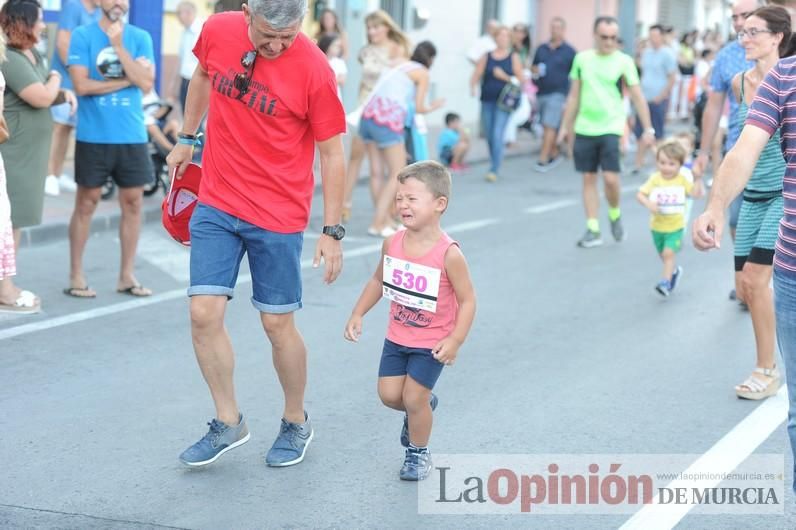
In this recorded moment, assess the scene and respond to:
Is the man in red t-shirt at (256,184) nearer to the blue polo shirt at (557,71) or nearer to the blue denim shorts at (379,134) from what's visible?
the blue denim shorts at (379,134)

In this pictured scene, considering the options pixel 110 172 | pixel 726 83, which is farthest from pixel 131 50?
pixel 726 83

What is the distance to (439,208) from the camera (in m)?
4.95

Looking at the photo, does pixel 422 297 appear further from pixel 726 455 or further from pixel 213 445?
pixel 726 455

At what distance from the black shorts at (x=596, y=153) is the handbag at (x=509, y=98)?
5104mm

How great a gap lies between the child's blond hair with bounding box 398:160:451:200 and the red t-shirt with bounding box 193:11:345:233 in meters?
0.33

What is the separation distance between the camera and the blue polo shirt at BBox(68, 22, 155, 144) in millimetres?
8008

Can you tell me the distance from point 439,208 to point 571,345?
288cm

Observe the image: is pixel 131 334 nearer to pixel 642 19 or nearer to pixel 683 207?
pixel 683 207

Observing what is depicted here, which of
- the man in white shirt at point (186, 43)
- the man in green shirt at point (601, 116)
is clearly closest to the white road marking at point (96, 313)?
the man in green shirt at point (601, 116)

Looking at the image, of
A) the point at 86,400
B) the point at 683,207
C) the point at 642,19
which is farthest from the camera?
the point at 642,19

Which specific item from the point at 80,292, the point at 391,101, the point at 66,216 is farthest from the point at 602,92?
the point at 80,292

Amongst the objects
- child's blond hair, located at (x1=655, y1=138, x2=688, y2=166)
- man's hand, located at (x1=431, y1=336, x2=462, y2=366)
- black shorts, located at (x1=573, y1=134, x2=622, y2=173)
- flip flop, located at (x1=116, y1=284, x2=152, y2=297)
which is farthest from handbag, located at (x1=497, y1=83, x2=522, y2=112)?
man's hand, located at (x1=431, y1=336, x2=462, y2=366)

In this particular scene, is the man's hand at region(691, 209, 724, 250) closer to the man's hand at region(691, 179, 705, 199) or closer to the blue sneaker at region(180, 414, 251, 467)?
the blue sneaker at region(180, 414, 251, 467)

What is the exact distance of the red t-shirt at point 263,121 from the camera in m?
4.93
